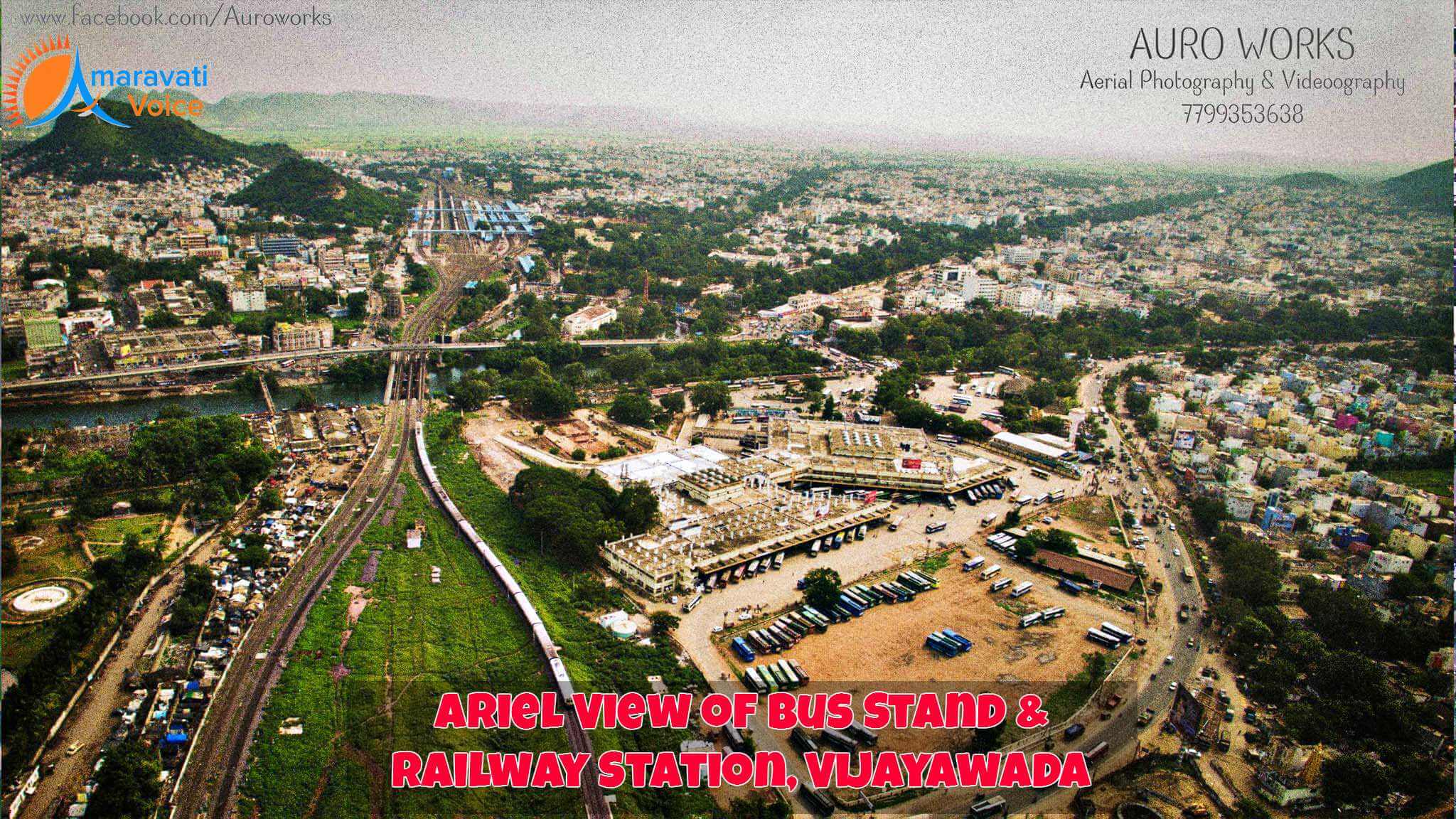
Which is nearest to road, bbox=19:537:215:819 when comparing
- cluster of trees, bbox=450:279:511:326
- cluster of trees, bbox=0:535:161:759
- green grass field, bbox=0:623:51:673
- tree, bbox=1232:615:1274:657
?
cluster of trees, bbox=0:535:161:759

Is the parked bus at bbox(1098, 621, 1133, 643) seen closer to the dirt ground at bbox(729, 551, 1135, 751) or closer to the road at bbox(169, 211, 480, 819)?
the dirt ground at bbox(729, 551, 1135, 751)

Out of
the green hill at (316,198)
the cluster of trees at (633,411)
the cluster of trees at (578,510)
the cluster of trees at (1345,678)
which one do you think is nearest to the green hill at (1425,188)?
the cluster of trees at (1345,678)

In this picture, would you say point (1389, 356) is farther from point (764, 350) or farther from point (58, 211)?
point (58, 211)

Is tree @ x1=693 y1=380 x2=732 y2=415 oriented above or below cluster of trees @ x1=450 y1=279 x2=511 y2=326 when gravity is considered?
below

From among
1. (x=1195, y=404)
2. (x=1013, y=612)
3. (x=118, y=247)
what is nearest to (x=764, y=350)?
(x=1195, y=404)

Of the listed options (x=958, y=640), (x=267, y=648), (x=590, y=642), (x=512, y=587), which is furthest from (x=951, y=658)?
(x=267, y=648)

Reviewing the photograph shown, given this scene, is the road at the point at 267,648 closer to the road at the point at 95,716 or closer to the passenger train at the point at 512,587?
the passenger train at the point at 512,587
